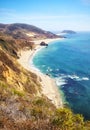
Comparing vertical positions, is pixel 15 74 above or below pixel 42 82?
above

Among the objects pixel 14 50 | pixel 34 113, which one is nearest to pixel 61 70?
pixel 14 50

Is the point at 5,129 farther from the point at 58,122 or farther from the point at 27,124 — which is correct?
the point at 58,122

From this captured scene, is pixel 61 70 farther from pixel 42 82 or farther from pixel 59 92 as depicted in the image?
pixel 59 92

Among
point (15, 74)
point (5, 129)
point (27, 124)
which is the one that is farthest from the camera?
point (15, 74)

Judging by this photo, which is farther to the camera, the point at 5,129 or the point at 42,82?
the point at 42,82

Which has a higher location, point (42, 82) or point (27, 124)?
point (27, 124)

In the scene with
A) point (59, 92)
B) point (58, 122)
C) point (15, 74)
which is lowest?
point (59, 92)

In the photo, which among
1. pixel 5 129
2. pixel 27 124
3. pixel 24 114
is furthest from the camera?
pixel 24 114

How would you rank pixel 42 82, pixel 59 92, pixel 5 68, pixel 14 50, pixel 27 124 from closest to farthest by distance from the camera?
pixel 27 124 → pixel 5 68 → pixel 59 92 → pixel 42 82 → pixel 14 50

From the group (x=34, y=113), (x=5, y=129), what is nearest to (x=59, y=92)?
(x=34, y=113)
